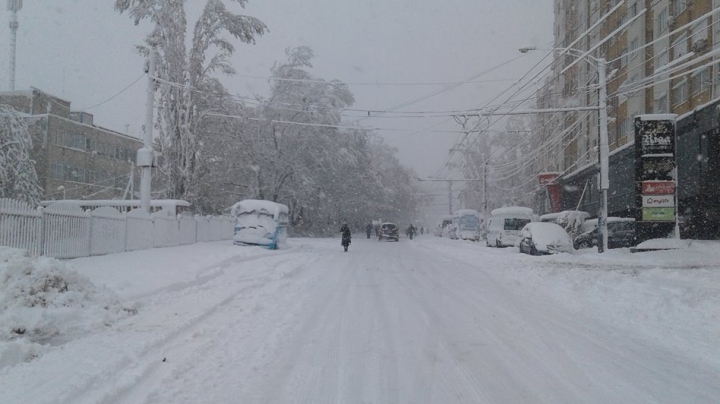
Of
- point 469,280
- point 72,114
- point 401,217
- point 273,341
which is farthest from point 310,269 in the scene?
point 401,217

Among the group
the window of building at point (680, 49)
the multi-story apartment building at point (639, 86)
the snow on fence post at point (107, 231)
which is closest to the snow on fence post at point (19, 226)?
the snow on fence post at point (107, 231)

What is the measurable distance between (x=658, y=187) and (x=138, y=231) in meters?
19.3

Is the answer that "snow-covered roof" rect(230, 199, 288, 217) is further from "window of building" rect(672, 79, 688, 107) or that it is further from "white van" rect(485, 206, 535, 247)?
→ "window of building" rect(672, 79, 688, 107)

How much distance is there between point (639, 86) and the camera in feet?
95.3

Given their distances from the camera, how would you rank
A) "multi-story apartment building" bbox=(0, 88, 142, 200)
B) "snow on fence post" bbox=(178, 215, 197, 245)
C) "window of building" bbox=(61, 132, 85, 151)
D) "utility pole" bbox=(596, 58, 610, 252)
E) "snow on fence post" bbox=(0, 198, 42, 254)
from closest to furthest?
1. "snow on fence post" bbox=(0, 198, 42, 254)
2. "utility pole" bbox=(596, 58, 610, 252)
3. "snow on fence post" bbox=(178, 215, 197, 245)
4. "multi-story apartment building" bbox=(0, 88, 142, 200)
5. "window of building" bbox=(61, 132, 85, 151)

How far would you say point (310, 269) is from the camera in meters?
18.2

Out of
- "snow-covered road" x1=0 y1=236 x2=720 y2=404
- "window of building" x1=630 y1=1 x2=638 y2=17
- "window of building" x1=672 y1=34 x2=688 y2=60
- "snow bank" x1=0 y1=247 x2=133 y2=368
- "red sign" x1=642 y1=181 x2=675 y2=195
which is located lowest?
"snow-covered road" x1=0 y1=236 x2=720 y2=404

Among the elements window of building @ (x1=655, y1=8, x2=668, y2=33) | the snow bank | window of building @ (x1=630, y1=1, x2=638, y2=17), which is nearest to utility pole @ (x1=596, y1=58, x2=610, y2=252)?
window of building @ (x1=655, y1=8, x2=668, y2=33)

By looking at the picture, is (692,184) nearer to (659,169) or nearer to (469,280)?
(659,169)

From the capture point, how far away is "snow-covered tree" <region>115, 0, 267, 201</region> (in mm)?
32688

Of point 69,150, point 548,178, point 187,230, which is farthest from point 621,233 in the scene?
point 69,150

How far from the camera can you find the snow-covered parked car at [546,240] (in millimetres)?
26453

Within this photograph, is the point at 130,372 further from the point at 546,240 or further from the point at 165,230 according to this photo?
the point at 546,240

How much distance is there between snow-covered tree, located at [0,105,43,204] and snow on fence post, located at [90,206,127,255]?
698 cm
